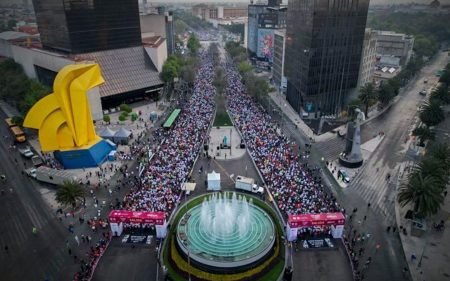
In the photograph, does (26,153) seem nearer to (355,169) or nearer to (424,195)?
(355,169)

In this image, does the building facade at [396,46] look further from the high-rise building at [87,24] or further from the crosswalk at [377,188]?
the high-rise building at [87,24]

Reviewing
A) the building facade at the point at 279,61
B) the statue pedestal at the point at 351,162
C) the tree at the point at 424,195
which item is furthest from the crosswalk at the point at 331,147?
the building facade at the point at 279,61

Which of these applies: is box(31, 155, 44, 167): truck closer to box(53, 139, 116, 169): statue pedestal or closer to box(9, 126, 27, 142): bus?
box(53, 139, 116, 169): statue pedestal

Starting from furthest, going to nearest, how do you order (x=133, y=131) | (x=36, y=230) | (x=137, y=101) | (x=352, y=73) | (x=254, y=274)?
(x=137, y=101)
(x=352, y=73)
(x=133, y=131)
(x=36, y=230)
(x=254, y=274)

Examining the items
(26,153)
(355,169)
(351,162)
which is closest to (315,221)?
(351,162)

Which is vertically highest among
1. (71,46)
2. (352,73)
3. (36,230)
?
(71,46)

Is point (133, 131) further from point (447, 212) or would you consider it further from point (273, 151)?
point (447, 212)

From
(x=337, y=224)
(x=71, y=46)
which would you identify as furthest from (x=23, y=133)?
(x=337, y=224)
